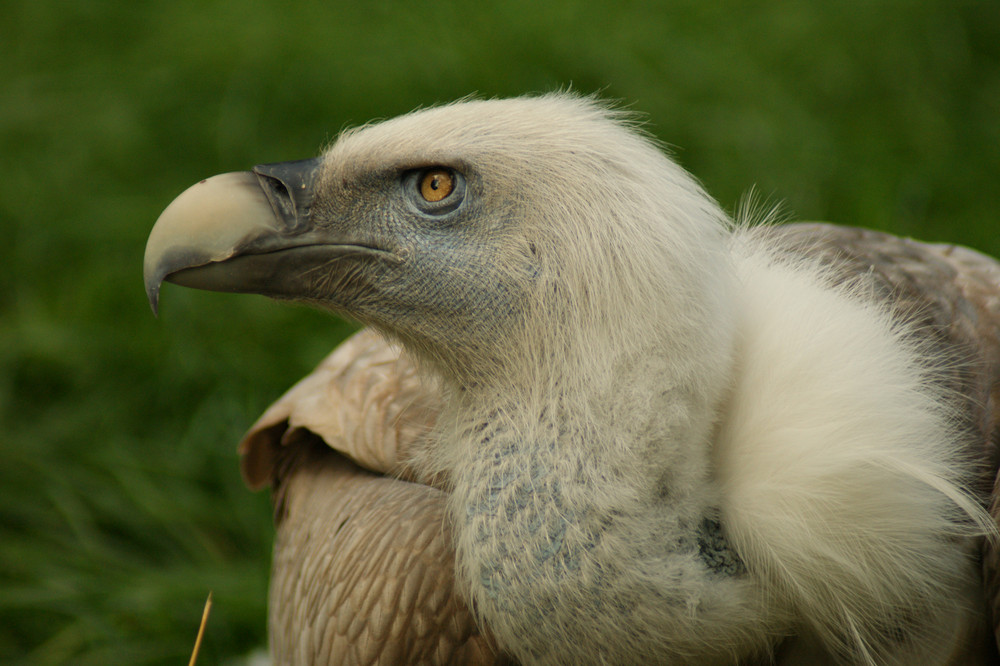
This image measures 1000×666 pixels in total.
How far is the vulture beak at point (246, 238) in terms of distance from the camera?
2271 millimetres

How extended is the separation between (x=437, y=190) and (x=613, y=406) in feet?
2.01

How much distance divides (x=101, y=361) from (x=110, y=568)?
119 cm

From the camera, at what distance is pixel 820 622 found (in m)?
2.33

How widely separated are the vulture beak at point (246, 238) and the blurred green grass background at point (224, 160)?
1728 mm

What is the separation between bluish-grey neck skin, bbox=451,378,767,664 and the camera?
7.13 feet

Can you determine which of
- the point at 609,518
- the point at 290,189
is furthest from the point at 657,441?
the point at 290,189

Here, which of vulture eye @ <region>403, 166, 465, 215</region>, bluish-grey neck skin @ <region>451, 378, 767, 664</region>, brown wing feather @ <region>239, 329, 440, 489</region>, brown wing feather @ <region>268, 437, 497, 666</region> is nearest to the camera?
bluish-grey neck skin @ <region>451, 378, 767, 664</region>

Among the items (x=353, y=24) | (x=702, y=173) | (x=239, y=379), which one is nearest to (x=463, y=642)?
(x=239, y=379)

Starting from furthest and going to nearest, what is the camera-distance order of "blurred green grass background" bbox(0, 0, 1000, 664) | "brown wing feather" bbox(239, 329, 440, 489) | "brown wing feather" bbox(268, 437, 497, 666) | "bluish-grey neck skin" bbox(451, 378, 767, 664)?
"blurred green grass background" bbox(0, 0, 1000, 664), "brown wing feather" bbox(239, 329, 440, 489), "brown wing feather" bbox(268, 437, 497, 666), "bluish-grey neck skin" bbox(451, 378, 767, 664)

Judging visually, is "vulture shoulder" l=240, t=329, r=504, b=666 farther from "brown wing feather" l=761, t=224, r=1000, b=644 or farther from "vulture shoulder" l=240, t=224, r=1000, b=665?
"brown wing feather" l=761, t=224, r=1000, b=644

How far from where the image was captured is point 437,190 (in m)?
2.34

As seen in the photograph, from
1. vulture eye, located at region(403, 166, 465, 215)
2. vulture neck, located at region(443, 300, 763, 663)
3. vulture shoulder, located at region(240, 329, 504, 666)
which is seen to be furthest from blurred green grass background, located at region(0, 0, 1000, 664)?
vulture neck, located at region(443, 300, 763, 663)

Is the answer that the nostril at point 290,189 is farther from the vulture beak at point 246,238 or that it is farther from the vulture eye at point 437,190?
the vulture eye at point 437,190

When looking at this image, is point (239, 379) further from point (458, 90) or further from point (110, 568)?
point (458, 90)
